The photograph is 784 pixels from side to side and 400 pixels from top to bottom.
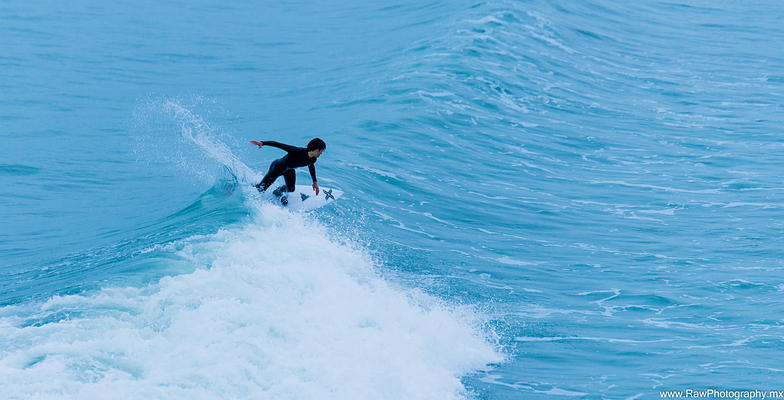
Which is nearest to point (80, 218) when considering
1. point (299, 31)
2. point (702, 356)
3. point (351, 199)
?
point (351, 199)

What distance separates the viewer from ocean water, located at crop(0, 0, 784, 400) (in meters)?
8.09

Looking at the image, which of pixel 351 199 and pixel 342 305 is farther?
pixel 351 199

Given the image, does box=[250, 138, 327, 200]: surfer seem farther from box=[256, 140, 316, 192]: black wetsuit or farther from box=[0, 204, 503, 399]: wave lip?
box=[0, 204, 503, 399]: wave lip

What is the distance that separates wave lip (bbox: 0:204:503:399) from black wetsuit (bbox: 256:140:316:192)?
102 centimetres

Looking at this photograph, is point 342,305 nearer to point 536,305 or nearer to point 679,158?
point 536,305

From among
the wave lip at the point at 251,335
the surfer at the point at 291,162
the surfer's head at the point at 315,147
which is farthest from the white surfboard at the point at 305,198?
the surfer's head at the point at 315,147

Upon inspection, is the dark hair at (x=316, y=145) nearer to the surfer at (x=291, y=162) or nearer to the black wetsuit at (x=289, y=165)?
the surfer at (x=291, y=162)

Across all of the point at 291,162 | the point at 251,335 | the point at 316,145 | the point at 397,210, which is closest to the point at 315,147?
the point at 316,145

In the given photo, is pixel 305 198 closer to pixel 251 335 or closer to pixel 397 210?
pixel 397 210

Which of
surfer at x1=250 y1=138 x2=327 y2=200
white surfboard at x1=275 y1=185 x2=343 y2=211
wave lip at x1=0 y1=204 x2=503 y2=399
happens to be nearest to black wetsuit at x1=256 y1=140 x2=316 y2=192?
surfer at x1=250 y1=138 x2=327 y2=200

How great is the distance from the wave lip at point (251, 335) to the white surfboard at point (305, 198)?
0.87 metres

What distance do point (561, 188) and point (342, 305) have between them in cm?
799

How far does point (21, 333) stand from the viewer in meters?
7.56

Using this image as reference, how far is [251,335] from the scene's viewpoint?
7840 mm
